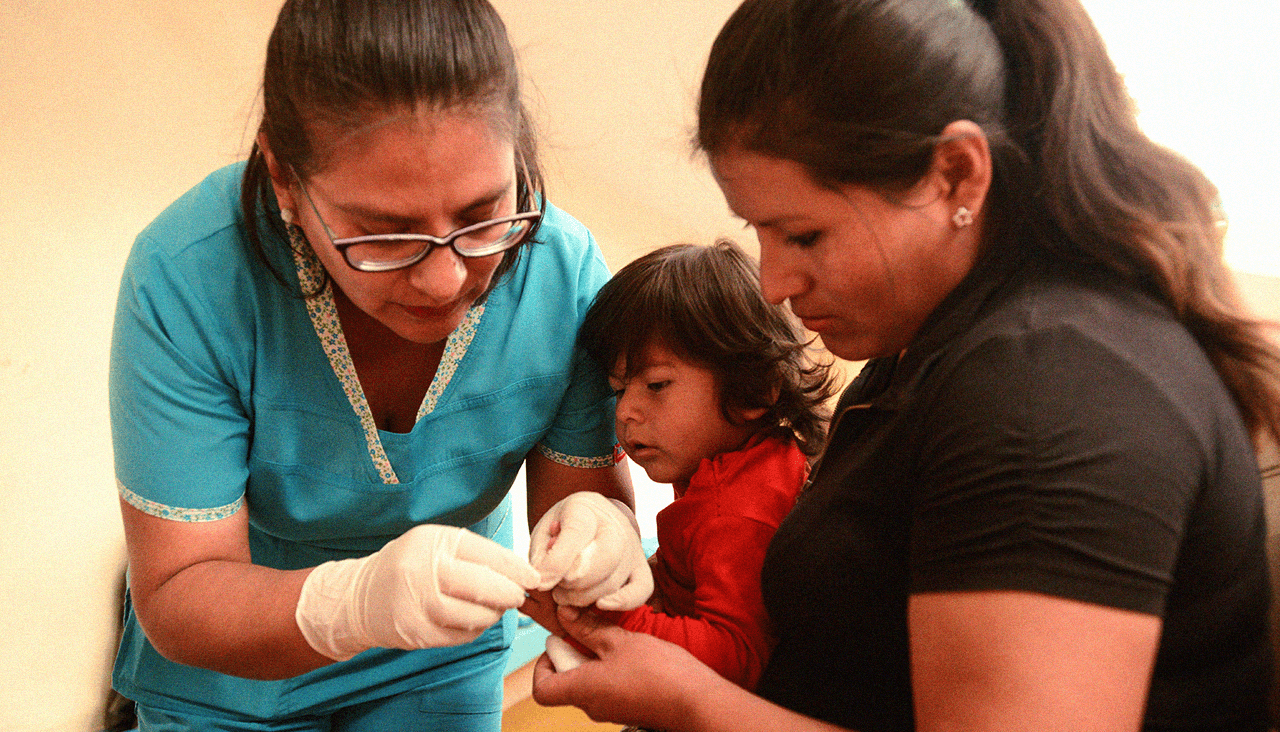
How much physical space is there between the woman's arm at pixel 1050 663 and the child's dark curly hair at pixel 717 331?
26.2 inches

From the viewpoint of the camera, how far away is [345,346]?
1.21 meters

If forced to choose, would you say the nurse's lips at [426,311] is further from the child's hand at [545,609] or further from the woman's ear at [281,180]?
the child's hand at [545,609]

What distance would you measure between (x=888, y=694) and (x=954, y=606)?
0.76 ft

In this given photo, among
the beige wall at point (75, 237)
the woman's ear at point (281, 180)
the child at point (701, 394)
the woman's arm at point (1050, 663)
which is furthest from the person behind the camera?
the beige wall at point (75, 237)

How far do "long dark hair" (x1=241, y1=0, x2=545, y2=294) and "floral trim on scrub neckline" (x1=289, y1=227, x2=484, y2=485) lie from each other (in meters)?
0.20

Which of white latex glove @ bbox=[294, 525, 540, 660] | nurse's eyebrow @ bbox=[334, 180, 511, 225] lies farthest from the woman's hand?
nurse's eyebrow @ bbox=[334, 180, 511, 225]

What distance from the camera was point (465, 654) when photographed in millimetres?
1432

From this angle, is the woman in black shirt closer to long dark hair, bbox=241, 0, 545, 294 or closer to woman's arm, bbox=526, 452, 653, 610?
woman's arm, bbox=526, 452, 653, 610

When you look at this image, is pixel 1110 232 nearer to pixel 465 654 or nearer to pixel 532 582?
pixel 532 582

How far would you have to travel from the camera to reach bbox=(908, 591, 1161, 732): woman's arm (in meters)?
0.68

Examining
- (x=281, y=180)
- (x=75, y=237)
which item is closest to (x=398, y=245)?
(x=281, y=180)

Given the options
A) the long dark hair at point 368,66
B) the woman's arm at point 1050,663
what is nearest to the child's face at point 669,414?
the long dark hair at point 368,66

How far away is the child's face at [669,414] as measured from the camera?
1.34 m

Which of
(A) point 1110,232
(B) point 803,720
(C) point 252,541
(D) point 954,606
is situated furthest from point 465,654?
(A) point 1110,232
